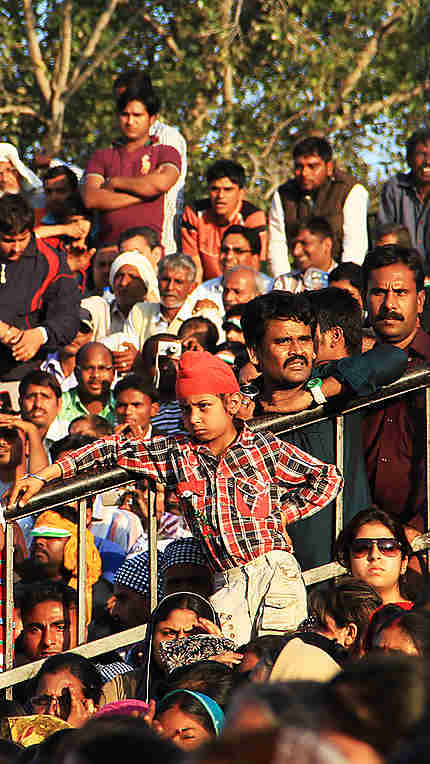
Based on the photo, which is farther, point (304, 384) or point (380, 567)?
point (304, 384)

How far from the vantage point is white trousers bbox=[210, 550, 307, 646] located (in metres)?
4.25

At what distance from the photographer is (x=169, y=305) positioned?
27.8ft

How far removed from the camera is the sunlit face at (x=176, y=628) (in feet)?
14.0

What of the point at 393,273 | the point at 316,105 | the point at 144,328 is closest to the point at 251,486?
the point at 393,273

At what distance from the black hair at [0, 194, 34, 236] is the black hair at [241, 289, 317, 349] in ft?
Answer: 10.8

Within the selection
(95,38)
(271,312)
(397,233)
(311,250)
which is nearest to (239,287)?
(311,250)

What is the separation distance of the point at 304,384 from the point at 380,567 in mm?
805

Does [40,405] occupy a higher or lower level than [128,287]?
lower

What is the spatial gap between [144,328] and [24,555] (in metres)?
2.67

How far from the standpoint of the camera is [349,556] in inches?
174

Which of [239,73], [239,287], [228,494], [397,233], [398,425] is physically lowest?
[228,494]

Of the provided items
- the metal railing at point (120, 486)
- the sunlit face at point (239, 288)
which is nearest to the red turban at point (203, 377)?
the metal railing at point (120, 486)

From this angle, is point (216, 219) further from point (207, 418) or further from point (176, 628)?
point (176, 628)

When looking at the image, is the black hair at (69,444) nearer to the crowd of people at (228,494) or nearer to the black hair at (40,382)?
the crowd of people at (228,494)
